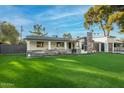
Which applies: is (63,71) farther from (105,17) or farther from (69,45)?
(105,17)

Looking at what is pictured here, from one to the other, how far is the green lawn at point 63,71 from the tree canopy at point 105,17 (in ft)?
3.61

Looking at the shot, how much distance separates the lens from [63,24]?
688cm

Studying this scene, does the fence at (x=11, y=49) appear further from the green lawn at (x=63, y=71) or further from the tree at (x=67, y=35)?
the tree at (x=67, y=35)

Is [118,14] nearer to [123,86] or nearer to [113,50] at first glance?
[113,50]

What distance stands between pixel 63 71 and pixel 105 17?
2.63 metres

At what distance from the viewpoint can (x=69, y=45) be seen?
8.14 metres

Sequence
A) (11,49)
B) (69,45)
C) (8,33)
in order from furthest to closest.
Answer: (69,45) < (11,49) < (8,33)

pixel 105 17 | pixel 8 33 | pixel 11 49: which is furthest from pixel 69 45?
pixel 8 33

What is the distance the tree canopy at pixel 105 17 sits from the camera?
691 centimetres

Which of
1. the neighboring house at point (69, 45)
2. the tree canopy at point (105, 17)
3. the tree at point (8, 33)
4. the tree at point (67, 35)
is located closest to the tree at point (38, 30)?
the neighboring house at point (69, 45)

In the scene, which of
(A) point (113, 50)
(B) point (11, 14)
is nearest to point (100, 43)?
(A) point (113, 50)

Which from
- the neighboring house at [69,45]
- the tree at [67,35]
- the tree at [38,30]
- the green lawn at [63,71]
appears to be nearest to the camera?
the green lawn at [63,71]
